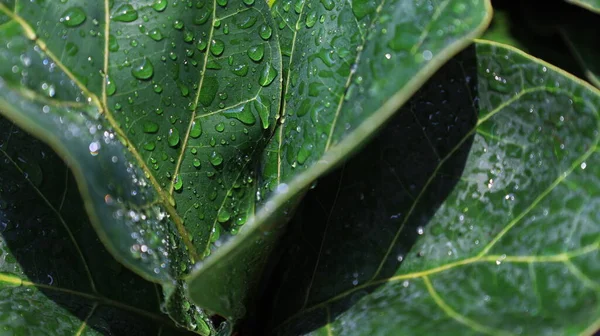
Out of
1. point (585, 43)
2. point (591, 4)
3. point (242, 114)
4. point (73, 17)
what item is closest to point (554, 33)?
point (585, 43)

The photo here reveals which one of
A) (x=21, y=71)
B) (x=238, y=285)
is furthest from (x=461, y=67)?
(x=21, y=71)

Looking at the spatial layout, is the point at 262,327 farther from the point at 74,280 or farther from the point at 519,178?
the point at 519,178

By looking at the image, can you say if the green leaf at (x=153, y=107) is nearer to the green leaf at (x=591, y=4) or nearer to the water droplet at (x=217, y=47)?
the water droplet at (x=217, y=47)

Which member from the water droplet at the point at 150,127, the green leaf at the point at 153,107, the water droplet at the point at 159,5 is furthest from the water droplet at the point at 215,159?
the water droplet at the point at 159,5

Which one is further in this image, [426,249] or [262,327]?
[262,327]

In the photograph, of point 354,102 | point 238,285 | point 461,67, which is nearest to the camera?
point 354,102

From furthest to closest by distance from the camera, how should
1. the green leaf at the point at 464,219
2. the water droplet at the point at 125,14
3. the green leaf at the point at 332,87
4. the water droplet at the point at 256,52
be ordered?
the water droplet at the point at 256,52
the water droplet at the point at 125,14
the green leaf at the point at 464,219
the green leaf at the point at 332,87
